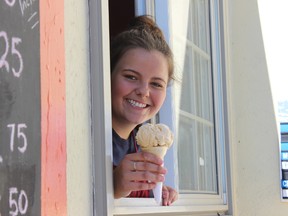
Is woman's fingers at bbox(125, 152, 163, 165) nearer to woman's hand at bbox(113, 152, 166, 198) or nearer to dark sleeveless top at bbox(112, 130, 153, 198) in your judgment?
woman's hand at bbox(113, 152, 166, 198)

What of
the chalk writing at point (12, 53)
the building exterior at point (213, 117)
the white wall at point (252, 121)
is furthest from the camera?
the white wall at point (252, 121)

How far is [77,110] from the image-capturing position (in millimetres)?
2320

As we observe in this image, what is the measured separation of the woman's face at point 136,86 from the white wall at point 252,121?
2267 millimetres

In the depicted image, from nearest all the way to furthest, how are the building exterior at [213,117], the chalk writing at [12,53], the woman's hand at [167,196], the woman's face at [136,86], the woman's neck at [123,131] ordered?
1. the chalk writing at [12,53]
2. the building exterior at [213,117]
3. the woman's face at [136,86]
4. the woman's neck at [123,131]
5. the woman's hand at [167,196]

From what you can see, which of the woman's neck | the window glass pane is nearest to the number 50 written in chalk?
the woman's neck

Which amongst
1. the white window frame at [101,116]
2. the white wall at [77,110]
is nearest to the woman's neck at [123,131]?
the white window frame at [101,116]

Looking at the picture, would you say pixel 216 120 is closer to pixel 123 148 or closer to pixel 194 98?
pixel 194 98

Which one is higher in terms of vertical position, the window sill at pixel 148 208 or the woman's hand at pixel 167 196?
the woman's hand at pixel 167 196

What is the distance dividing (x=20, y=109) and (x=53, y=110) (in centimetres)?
24

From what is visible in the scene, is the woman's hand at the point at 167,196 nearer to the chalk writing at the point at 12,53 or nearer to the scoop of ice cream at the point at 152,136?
the scoop of ice cream at the point at 152,136

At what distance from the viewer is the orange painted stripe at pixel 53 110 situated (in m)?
2.02

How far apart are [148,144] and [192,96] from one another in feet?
6.00

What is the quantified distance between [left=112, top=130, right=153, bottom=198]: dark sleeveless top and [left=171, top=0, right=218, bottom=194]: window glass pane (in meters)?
0.87

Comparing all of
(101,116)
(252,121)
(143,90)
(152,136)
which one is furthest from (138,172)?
(252,121)
